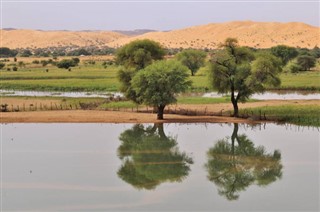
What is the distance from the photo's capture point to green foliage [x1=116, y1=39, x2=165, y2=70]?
43900mm

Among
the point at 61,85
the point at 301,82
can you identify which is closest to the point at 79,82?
the point at 61,85

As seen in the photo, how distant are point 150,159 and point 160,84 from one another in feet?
40.7

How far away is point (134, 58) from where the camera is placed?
4391cm

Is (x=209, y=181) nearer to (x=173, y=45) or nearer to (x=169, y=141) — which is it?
(x=169, y=141)

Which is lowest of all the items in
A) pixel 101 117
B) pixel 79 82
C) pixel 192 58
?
pixel 101 117

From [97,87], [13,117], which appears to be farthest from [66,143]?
[97,87]

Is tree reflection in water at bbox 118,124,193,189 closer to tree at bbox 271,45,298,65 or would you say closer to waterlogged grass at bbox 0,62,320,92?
waterlogged grass at bbox 0,62,320,92

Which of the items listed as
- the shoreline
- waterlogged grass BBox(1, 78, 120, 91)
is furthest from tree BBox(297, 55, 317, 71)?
the shoreline

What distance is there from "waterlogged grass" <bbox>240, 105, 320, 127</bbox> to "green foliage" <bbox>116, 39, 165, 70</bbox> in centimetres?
880

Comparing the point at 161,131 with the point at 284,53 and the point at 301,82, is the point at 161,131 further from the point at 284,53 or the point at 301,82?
the point at 284,53

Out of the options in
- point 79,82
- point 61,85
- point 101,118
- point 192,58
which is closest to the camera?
point 101,118

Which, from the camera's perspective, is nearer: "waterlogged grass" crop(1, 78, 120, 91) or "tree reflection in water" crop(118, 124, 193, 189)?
"tree reflection in water" crop(118, 124, 193, 189)

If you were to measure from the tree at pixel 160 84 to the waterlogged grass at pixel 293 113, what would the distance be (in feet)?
19.5

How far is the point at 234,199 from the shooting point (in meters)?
20.3
